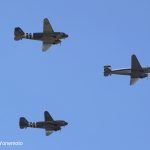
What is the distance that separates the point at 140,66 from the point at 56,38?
69.7 feet

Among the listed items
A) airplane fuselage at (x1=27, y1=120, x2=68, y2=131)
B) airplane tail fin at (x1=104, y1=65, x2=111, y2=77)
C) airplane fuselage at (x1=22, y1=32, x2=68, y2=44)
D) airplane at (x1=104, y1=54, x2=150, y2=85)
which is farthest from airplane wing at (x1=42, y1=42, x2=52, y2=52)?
airplane at (x1=104, y1=54, x2=150, y2=85)

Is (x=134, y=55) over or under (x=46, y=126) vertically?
over

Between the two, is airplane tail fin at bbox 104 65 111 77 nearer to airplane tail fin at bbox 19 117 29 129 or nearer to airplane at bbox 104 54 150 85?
airplane at bbox 104 54 150 85

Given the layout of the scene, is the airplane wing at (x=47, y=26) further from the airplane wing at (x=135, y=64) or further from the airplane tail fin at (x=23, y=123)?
the airplane tail fin at (x=23, y=123)

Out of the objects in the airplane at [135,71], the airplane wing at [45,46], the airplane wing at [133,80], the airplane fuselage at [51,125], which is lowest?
the airplane fuselage at [51,125]

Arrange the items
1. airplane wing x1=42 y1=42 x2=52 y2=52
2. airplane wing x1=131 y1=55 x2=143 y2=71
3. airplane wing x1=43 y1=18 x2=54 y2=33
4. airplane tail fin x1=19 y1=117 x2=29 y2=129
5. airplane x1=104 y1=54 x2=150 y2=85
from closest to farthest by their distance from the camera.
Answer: airplane wing x1=43 y1=18 x2=54 y2=33 < airplane wing x1=42 y1=42 x2=52 y2=52 < airplane wing x1=131 y1=55 x2=143 y2=71 < airplane x1=104 y1=54 x2=150 y2=85 < airplane tail fin x1=19 y1=117 x2=29 y2=129

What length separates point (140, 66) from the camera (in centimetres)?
13388

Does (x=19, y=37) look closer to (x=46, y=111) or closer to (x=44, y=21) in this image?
(x=44, y=21)

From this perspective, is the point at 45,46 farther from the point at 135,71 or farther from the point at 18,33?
the point at 135,71

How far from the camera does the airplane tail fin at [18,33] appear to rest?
13112 centimetres

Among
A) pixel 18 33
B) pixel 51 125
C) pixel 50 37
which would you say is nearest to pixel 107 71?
pixel 50 37

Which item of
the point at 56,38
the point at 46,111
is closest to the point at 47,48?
the point at 56,38

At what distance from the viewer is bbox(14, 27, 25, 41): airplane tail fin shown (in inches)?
5162

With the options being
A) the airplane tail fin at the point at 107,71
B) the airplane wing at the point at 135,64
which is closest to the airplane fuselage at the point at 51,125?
the airplane tail fin at the point at 107,71
